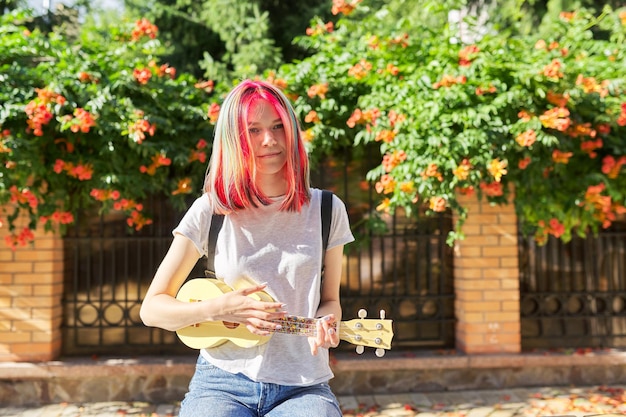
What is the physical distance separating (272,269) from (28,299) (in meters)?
3.93

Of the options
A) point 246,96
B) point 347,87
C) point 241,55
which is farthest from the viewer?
point 241,55

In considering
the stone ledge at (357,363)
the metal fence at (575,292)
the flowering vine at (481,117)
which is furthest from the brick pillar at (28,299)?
the metal fence at (575,292)

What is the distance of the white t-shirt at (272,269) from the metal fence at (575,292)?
13.7 feet

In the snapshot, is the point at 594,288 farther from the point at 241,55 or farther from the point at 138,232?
the point at 241,55

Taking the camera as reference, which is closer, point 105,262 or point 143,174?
point 143,174

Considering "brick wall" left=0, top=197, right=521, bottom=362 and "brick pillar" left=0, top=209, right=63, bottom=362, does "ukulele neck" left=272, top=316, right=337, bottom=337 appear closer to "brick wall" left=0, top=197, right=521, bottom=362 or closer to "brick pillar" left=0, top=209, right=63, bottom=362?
"brick wall" left=0, top=197, right=521, bottom=362

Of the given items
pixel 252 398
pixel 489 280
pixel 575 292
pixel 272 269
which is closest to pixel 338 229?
pixel 272 269

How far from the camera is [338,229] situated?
1809mm

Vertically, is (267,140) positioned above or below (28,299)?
above

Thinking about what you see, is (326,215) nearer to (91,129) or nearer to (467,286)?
(91,129)

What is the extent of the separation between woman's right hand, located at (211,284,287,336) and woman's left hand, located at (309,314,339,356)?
11 centimetres

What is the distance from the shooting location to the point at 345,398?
191 inches

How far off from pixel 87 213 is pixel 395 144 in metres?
2.87

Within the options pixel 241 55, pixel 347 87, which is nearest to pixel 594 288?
pixel 347 87
